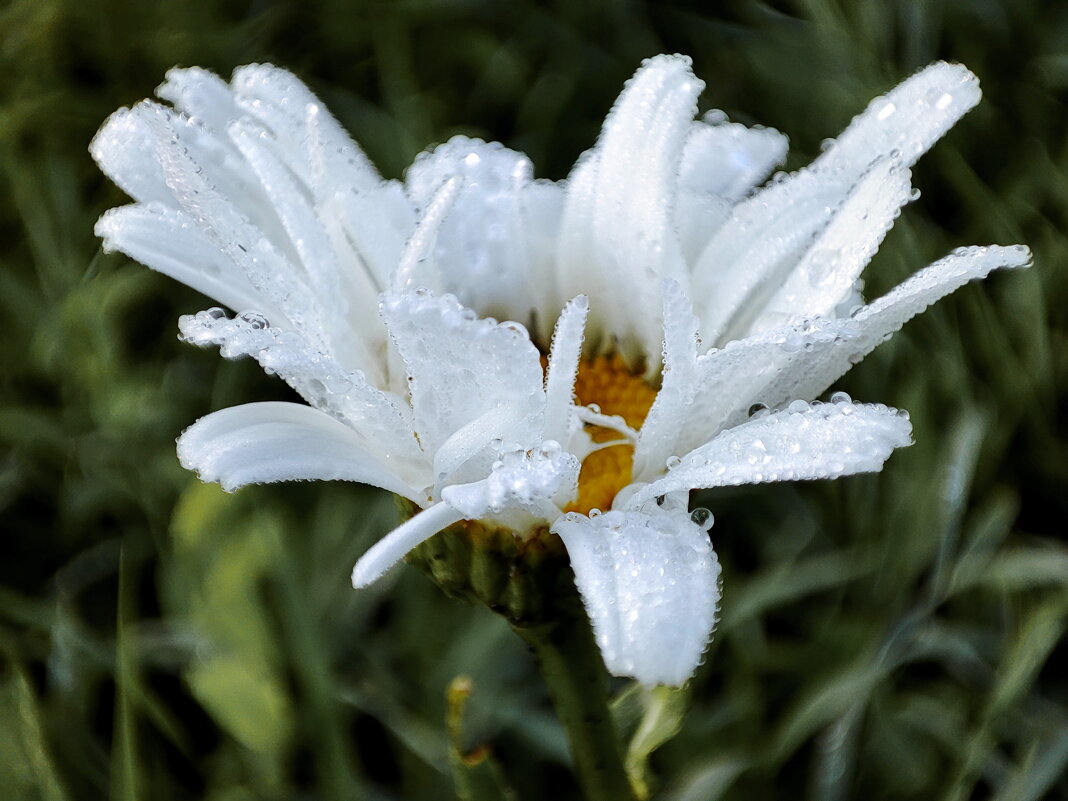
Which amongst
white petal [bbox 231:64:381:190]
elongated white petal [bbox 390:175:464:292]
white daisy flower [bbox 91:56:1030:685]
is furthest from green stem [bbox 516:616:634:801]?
white petal [bbox 231:64:381:190]

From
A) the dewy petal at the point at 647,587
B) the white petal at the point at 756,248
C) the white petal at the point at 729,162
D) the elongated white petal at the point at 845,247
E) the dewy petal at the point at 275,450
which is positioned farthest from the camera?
the white petal at the point at 729,162

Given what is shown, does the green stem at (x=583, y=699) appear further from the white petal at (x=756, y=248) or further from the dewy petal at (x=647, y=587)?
the white petal at (x=756, y=248)

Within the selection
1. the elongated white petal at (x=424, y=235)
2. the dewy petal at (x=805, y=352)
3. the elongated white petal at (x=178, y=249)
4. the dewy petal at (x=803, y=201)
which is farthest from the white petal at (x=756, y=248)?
the elongated white petal at (x=178, y=249)

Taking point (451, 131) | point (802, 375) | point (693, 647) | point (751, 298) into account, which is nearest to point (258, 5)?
point (451, 131)

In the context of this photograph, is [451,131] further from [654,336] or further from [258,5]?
[654,336]

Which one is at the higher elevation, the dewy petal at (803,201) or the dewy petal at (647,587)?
the dewy petal at (803,201)

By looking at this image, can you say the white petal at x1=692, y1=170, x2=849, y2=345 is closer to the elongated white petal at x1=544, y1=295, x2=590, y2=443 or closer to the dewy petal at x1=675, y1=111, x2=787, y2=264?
the dewy petal at x1=675, y1=111, x2=787, y2=264
